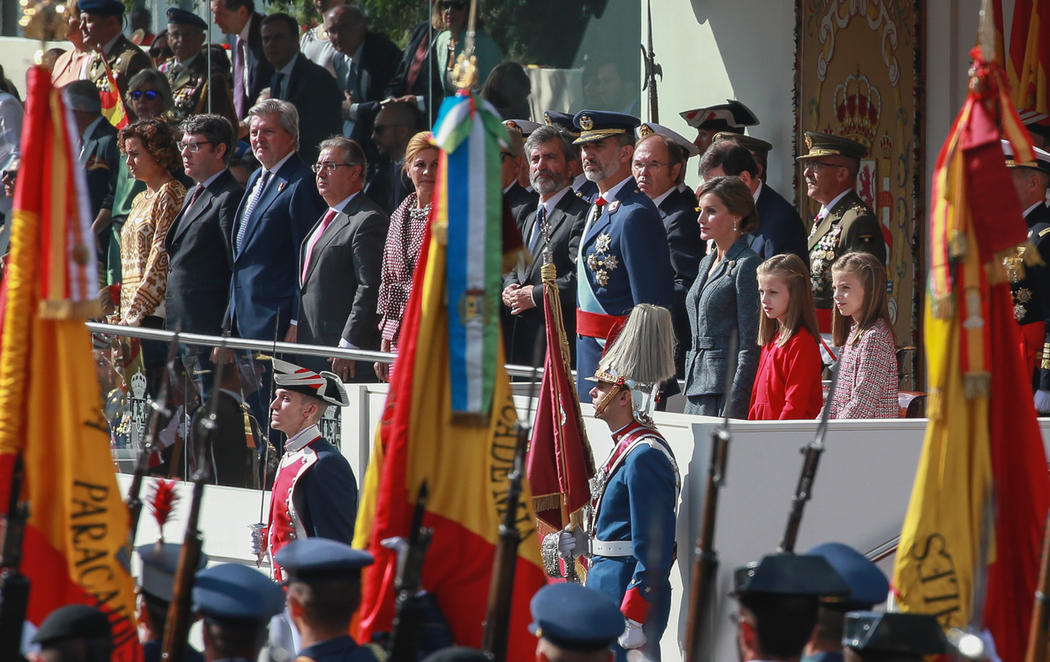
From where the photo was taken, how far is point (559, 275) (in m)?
7.99

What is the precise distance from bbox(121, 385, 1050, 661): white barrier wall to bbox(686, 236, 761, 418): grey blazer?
593 mm

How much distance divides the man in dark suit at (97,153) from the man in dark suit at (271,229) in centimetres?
149

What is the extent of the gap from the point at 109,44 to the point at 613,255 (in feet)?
15.7

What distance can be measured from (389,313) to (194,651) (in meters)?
3.81

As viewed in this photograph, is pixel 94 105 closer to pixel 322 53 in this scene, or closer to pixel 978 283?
pixel 322 53

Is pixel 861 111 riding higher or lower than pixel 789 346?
higher

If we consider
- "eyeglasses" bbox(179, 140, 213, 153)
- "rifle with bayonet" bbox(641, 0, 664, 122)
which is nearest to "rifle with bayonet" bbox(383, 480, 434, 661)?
"eyeglasses" bbox(179, 140, 213, 153)

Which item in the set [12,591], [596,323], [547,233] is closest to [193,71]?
[547,233]

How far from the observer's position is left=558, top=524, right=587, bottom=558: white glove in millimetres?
6234

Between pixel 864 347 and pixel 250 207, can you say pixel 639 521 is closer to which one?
pixel 864 347

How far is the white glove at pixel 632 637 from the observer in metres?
5.77

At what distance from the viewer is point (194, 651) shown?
4359 mm

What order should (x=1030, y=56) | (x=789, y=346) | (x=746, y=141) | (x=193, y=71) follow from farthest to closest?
(x=193, y=71) < (x=1030, y=56) < (x=746, y=141) < (x=789, y=346)

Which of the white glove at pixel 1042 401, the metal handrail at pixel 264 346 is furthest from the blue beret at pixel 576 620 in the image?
the white glove at pixel 1042 401
